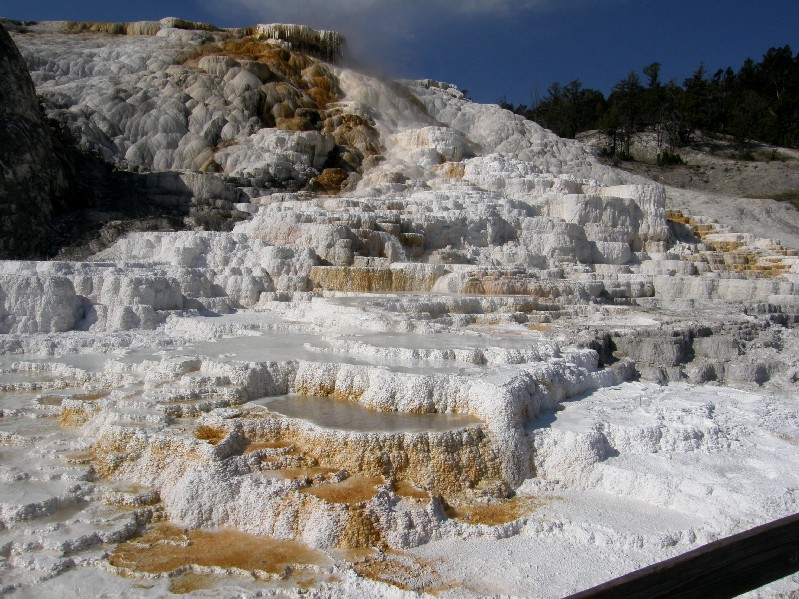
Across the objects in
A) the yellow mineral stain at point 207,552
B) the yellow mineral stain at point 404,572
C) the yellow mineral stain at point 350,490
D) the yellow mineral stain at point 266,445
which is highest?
the yellow mineral stain at point 266,445

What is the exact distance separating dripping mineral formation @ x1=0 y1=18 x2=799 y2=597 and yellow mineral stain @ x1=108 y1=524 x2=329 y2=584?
18 mm

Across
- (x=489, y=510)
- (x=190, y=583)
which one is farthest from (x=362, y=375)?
(x=190, y=583)

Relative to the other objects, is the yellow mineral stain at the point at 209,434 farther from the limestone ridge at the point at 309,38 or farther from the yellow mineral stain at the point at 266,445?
the limestone ridge at the point at 309,38

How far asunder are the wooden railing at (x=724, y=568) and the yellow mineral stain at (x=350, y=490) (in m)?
2.96

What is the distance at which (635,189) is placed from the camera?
14.9 m

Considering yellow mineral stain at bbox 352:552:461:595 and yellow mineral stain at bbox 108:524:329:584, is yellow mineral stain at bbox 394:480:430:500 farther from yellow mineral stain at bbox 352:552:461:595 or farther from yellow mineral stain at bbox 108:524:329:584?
yellow mineral stain at bbox 108:524:329:584

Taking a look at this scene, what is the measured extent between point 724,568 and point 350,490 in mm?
3108

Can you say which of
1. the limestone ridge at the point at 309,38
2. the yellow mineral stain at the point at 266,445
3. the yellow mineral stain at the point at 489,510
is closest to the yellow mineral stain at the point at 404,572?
the yellow mineral stain at the point at 489,510

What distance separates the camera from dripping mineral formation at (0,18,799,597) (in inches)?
165

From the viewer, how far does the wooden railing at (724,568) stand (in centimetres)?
154

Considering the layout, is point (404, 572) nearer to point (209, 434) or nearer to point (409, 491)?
point (409, 491)

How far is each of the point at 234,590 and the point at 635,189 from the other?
1332cm

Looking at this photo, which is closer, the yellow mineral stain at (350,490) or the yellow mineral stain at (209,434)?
the yellow mineral stain at (350,490)

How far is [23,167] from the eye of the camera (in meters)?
12.3
